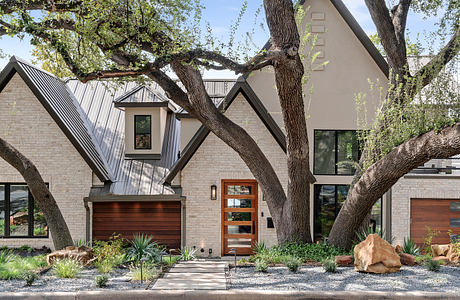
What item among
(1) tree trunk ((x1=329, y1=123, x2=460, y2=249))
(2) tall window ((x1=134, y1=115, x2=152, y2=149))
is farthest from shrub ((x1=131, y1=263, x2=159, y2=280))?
(2) tall window ((x1=134, y1=115, x2=152, y2=149))

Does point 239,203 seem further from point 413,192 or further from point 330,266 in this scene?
point 330,266

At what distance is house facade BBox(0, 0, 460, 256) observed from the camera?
1431cm

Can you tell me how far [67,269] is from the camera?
8.62 m

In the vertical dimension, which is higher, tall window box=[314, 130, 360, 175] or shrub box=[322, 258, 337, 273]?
tall window box=[314, 130, 360, 175]

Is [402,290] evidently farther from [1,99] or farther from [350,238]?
[1,99]

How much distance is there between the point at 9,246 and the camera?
46.3 ft

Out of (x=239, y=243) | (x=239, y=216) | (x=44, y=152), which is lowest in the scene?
(x=239, y=243)

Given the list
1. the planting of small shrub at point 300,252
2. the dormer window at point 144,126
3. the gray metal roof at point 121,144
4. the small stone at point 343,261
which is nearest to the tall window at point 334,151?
the gray metal roof at point 121,144

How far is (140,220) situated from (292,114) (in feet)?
23.4

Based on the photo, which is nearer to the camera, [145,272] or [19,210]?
[145,272]

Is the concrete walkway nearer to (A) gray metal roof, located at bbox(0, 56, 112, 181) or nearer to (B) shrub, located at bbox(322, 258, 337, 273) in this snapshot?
(B) shrub, located at bbox(322, 258, 337, 273)

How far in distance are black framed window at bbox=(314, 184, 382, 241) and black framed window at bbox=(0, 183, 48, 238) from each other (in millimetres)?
8734

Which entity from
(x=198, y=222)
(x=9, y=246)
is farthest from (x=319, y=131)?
(x=9, y=246)

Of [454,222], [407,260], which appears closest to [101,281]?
[407,260]
